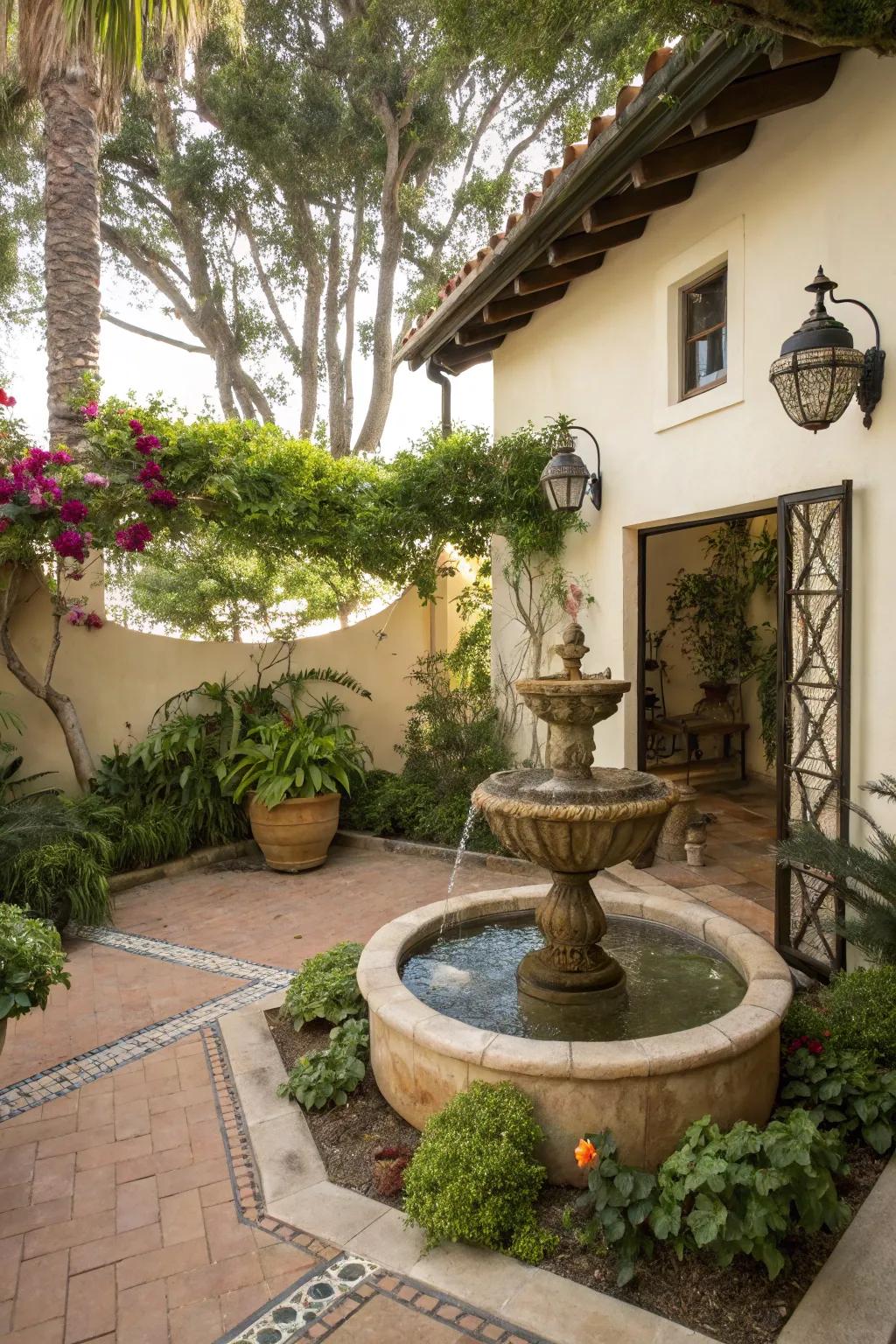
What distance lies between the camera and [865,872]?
12.5ft

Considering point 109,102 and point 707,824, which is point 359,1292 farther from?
point 109,102

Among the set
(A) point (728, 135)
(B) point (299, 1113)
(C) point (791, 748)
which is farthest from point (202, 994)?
(A) point (728, 135)

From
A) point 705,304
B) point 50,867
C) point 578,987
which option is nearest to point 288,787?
point 50,867

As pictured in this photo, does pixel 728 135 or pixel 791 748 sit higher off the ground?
pixel 728 135

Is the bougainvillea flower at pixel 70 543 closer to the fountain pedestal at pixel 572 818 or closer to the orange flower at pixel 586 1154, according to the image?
the fountain pedestal at pixel 572 818

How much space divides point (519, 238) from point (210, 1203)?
6.06m

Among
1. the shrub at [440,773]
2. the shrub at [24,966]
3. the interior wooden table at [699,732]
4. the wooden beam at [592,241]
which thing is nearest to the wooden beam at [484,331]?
the wooden beam at [592,241]

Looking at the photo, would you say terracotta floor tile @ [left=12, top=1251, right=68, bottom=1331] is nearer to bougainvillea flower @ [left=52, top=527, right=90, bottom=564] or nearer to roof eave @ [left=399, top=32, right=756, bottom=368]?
bougainvillea flower @ [left=52, top=527, right=90, bottom=564]

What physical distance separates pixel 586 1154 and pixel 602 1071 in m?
0.26

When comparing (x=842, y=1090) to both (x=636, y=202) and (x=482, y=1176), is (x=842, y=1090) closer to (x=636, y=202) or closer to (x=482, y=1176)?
(x=482, y=1176)

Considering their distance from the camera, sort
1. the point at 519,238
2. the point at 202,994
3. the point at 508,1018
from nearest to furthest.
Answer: the point at 508,1018, the point at 202,994, the point at 519,238

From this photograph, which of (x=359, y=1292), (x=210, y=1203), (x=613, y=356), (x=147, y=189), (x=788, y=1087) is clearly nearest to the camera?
(x=359, y=1292)

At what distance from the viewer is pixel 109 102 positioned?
8617 millimetres

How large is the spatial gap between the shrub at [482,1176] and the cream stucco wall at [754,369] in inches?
104
